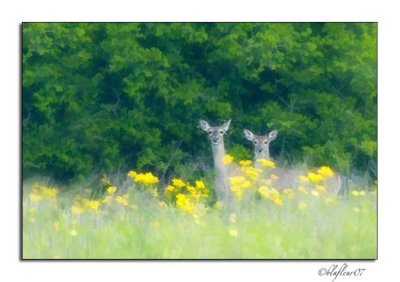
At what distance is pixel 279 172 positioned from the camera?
45.2 feet

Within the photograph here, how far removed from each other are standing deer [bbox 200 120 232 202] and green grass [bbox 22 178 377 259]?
0.47ft

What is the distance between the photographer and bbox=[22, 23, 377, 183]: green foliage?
13.7 meters

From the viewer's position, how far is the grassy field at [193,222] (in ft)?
44.1

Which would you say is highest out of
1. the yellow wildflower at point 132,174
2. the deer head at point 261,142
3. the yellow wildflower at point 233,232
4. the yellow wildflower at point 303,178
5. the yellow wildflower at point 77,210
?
the deer head at point 261,142

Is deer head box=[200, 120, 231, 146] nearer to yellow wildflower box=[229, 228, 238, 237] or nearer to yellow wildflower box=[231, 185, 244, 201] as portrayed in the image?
yellow wildflower box=[231, 185, 244, 201]

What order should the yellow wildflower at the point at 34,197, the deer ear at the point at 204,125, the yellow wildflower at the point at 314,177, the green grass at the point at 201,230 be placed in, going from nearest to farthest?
the green grass at the point at 201,230 → the yellow wildflower at the point at 34,197 → the yellow wildflower at the point at 314,177 → the deer ear at the point at 204,125

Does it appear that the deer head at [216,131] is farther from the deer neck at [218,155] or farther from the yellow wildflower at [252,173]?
the yellow wildflower at [252,173]

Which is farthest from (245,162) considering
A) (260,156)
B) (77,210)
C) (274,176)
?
(77,210)

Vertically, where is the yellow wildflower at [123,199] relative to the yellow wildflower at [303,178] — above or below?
below

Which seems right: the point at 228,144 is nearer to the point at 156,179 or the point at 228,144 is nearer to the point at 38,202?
the point at 156,179

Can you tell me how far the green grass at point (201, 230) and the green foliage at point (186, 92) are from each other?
336 mm

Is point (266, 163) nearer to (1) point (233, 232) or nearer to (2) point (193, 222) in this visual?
(1) point (233, 232)

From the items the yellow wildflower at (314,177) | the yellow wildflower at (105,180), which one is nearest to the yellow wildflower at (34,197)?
the yellow wildflower at (105,180)

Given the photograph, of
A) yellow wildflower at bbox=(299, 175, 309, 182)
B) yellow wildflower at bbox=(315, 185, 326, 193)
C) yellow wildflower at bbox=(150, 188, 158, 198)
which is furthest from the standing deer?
yellow wildflower at bbox=(315, 185, 326, 193)
